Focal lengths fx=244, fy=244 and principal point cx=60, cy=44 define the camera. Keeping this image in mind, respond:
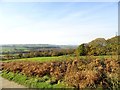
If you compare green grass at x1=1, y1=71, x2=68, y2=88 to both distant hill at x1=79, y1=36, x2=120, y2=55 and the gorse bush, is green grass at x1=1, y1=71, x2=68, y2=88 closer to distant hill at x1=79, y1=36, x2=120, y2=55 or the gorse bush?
the gorse bush

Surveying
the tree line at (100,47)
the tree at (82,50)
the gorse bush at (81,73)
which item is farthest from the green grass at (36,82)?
the tree line at (100,47)

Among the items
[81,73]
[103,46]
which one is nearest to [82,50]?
[103,46]

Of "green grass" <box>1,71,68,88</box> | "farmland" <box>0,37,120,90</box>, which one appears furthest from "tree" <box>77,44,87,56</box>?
"green grass" <box>1,71,68,88</box>

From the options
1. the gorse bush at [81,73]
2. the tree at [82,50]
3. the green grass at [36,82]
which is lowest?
the green grass at [36,82]

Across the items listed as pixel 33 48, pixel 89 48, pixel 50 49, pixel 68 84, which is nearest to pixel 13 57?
pixel 33 48

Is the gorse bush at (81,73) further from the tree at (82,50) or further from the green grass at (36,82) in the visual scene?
the tree at (82,50)

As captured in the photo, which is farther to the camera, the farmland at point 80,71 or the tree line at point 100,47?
the tree line at point 100,47

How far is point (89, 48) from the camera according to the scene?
536 inches

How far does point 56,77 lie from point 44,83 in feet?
2.04

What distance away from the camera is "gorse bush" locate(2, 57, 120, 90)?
29.1 ft

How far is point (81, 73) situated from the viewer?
9586 millimetres

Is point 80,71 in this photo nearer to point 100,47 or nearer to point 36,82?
point 36,82

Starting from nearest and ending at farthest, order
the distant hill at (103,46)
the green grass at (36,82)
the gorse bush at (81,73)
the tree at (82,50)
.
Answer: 1. the gorse bush at (81,73)
2. the green grass at (36,82)
3. the distant hill at (103,46)
4. the tree at (82,50)

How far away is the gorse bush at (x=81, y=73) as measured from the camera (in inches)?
349
